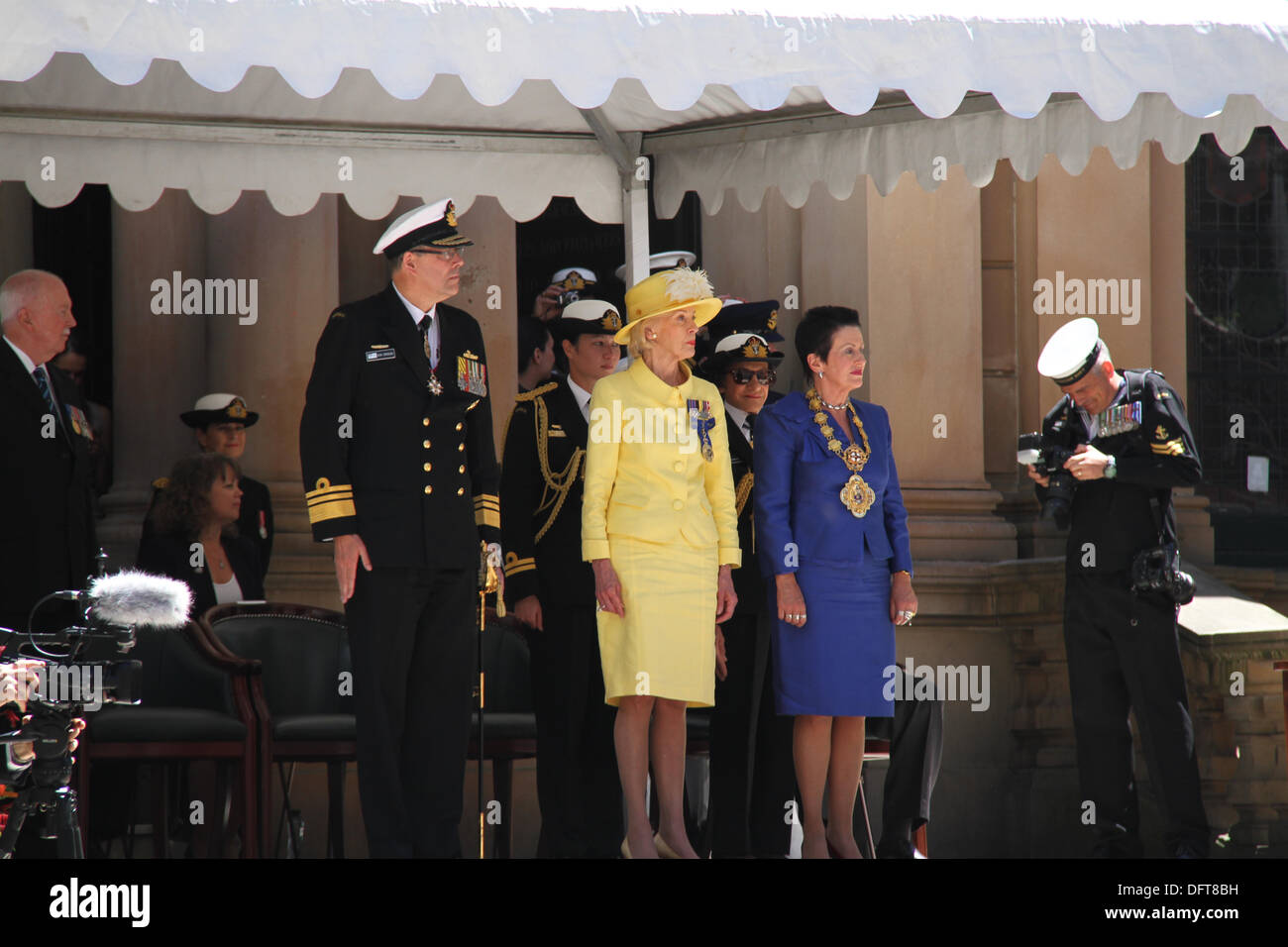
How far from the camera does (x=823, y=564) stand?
21.0ft

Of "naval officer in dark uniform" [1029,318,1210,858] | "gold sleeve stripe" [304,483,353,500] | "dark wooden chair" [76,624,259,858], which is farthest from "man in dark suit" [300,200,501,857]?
"naval officer in dark uniform" [1029,318,1210,858]

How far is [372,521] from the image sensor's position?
19.1 feet

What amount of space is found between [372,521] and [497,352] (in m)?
3.16

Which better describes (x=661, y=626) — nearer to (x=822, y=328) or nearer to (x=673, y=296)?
(x=673, y=296)

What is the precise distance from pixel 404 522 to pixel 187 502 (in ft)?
6.06

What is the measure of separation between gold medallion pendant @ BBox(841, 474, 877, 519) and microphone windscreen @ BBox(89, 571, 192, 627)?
2.59 m

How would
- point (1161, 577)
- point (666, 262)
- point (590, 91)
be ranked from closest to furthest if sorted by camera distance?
point (590, 91) < point (1161, 577) < point (666, 262)

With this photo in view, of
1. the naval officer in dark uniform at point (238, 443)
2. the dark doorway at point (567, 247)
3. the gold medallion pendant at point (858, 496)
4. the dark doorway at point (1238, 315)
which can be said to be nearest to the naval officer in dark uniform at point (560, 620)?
the gold medallion pendant at point (858, 496)

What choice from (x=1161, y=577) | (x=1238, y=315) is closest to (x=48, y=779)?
(x=1161, y=577)

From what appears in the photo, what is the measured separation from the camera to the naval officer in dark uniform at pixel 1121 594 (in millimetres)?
7109

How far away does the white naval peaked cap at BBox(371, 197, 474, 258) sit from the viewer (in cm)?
598

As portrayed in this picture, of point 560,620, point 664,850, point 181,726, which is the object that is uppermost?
point 560,620

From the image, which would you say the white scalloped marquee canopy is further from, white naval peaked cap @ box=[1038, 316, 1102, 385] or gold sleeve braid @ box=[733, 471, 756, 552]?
gold sleeve braid @ box=[733, 471, 756, 552]

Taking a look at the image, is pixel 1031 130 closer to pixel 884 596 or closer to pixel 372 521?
pixel 884 596
